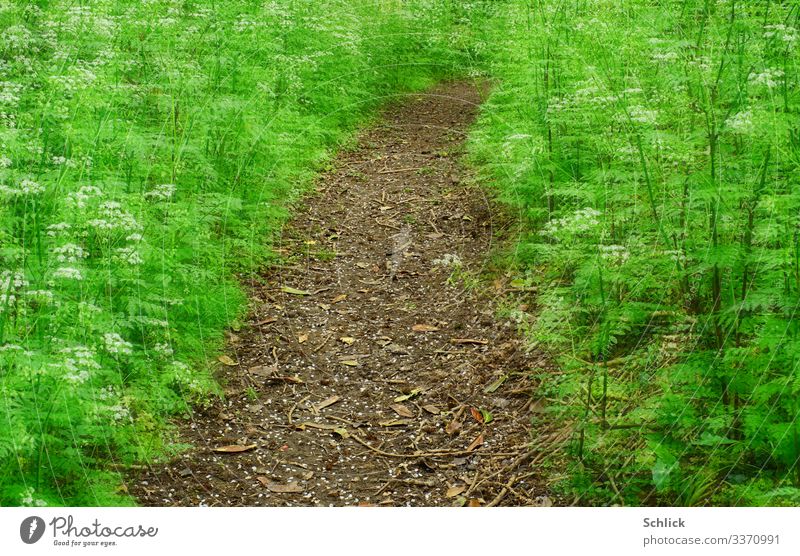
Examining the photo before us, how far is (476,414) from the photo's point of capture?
4.91 metres

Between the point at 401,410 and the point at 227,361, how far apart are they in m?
1.38

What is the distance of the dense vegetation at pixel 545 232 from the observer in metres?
3.77

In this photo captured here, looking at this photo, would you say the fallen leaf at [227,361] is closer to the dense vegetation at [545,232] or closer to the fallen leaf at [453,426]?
the dense vegetation at [545,232]

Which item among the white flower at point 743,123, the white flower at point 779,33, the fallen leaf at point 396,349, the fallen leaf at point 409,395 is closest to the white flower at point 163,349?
the fallen leaf at point 409,395

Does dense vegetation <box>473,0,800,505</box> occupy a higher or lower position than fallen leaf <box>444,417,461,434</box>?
higher

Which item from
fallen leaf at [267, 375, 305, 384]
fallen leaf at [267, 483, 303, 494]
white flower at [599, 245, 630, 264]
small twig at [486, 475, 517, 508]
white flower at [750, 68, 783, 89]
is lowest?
small twig at [486, 475, 517, 508]

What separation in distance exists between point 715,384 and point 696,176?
124cm

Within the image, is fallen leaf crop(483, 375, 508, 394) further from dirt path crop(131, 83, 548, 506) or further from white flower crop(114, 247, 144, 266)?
white flower crop(114, 247, 144, 266)

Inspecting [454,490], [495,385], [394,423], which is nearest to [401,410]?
[394,423]

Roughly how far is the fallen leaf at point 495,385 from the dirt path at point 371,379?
13 mm

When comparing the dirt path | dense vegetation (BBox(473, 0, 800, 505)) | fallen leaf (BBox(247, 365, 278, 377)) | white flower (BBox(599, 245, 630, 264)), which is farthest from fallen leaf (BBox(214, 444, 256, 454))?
white flower (BBox(599, 245, 630, 264))

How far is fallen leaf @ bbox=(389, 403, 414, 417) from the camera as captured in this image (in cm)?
494

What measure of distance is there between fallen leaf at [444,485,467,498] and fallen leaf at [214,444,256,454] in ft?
4.09

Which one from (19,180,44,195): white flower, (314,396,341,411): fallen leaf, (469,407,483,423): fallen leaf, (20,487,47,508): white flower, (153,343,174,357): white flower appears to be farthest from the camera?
(314,396,341,411): fallen leaf
